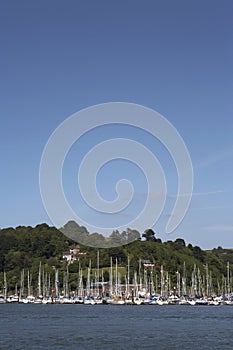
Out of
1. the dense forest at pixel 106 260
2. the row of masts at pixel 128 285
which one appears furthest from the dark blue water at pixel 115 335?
the dense forest at pixel 106 260

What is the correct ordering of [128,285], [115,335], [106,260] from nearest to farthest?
[115,335]
[128,285]
[106,260]

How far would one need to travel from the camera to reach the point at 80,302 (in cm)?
13475

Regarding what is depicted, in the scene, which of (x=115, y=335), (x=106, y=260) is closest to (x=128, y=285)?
(x=106, y=260)

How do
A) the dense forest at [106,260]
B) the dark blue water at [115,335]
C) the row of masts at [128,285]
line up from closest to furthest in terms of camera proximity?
1. the dark blue water at [115,335]
2. the row of masts at [128,285]
3. the dense forest at [106,260]

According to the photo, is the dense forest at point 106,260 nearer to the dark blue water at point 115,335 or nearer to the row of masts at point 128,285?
the row of masts at point 128,285

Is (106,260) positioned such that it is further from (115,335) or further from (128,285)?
(115,335)

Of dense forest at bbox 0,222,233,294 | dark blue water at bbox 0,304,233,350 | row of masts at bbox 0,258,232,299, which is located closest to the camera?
dark blue water at bbox 0,304,233,350

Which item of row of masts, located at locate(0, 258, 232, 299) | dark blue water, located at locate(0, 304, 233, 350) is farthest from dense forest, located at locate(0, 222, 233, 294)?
dark blue water, located at locate(0, 304, 233, 350)

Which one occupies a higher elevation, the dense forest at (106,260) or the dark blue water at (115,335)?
the dense forest at (106,260)

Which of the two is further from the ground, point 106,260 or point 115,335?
point 106,260

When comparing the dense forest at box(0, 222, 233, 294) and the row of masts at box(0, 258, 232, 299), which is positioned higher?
the dense forest at box(0, 222, 233, 294)

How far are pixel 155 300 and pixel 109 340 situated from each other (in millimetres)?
82600

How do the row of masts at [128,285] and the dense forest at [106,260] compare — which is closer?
the row of masts at [128,285]

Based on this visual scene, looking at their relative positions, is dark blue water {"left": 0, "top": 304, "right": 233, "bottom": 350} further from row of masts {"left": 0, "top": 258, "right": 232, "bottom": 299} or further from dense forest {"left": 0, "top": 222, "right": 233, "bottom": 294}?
dense forest {"left": 0, "top": 222, "right": 233, "bottom": 294}
